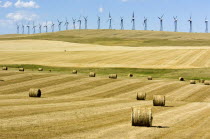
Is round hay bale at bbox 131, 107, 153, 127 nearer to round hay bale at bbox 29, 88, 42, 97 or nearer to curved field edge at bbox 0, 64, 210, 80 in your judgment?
round hay bale at bbox 29, 88, 42, 97

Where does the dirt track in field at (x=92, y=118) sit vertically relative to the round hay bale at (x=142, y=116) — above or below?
below

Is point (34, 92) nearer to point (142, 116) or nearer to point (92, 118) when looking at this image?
point (92, 118)

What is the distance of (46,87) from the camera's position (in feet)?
165

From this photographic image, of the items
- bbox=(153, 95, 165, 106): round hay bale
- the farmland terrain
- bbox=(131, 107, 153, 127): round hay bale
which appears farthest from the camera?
bbox=(153, 95, 165, 106): round hay bale

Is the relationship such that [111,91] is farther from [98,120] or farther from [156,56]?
[156,56]

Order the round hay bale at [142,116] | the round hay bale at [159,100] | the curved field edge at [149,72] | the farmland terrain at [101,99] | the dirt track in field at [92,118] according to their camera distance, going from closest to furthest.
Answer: the dirt track in field at [92,118] → the round hay bale at [142,116] → the farmland terrain at [101,99] → the round hay bale at [159,100] → the curved field edge at [149,72]

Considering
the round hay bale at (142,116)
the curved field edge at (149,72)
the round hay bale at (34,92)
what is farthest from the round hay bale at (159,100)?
the curved field edge at (149,72)

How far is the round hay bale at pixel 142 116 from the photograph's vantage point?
2131cm

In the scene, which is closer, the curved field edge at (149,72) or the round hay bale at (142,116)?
the round hay bale at (142,116)

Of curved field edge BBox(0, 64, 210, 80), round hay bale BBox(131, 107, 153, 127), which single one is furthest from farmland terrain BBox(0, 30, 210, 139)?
round hay bale BBox(131, 107, 153, 127)

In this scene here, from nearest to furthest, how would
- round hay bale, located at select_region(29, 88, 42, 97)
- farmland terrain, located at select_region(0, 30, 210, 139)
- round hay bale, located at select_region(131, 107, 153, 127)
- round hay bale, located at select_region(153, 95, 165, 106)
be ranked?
round hay bale, located at select_region(131, 107, 153, 127)
farmland terrain, located at select_region(0, 30, 210, 139)
round hay bale, located at select_region(153, 95, 165, 106)
round hay bale, located at select_region(29, 88, 42, 97)

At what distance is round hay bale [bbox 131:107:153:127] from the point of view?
21.3m

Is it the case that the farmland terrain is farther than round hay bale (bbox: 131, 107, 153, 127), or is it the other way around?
the farmland terrain

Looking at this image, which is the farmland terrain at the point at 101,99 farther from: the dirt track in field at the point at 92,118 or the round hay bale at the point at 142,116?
the round hay bale at the point at 142,116
